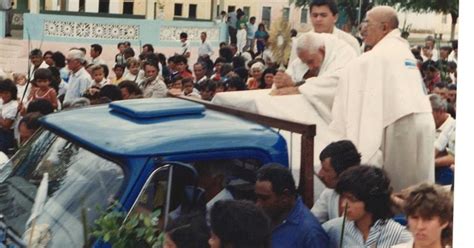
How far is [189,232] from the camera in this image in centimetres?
286

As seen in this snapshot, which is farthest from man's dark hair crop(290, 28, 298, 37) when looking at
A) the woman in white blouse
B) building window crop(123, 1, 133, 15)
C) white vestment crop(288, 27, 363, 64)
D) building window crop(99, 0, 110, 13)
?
building window crop(99, 0, 110, 13)

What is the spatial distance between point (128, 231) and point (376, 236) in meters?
0.91

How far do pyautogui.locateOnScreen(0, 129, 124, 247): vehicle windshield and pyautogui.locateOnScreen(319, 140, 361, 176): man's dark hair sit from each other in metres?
0.84

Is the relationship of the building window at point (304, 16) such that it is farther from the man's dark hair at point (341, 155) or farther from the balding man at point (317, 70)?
the man's dark hair at point (341, 155)

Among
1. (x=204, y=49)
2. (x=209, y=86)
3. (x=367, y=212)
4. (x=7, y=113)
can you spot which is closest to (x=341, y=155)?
(x=367, y=212)

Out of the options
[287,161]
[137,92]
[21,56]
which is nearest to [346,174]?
[287,161]

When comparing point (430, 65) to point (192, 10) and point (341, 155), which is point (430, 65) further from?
point (192, 10)

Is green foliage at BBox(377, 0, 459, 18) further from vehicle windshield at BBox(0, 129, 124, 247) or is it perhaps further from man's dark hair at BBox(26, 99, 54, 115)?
man's dark hair at BBox(26, 99, 54, 115)

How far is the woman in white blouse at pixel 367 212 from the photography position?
10.1ft

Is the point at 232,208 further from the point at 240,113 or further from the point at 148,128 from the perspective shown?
the point at 240,113

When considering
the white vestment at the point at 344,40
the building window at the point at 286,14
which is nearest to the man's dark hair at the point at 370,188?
the white vestment at the point at 344,40

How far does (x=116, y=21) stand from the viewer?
37.1 feet

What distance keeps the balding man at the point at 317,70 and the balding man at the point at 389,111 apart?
19cm

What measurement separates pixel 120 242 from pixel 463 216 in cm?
113
